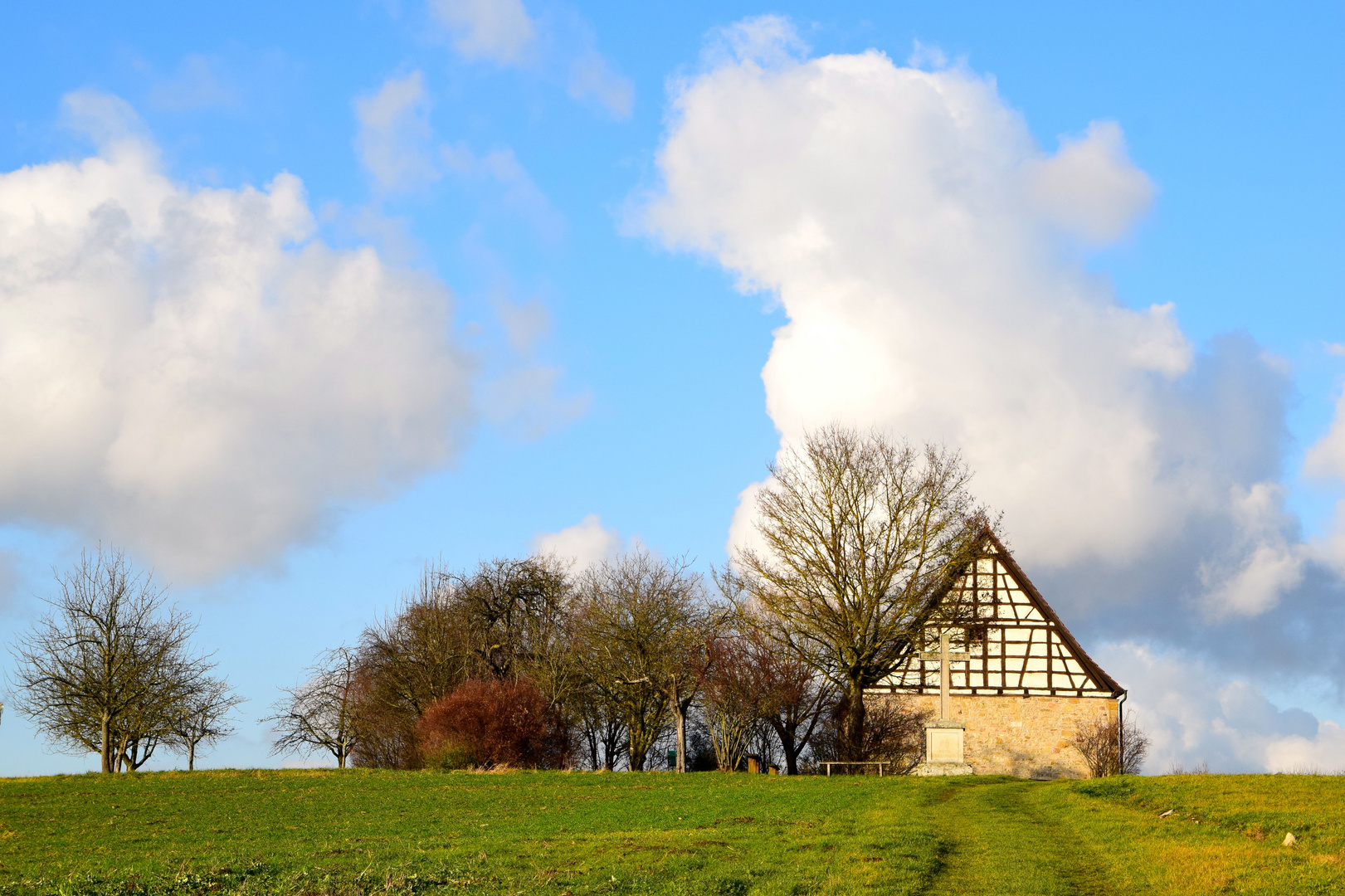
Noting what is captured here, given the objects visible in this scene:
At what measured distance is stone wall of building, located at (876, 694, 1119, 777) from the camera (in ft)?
137

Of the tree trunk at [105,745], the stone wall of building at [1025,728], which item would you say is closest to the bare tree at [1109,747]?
the stone wall of building at [1025,728]

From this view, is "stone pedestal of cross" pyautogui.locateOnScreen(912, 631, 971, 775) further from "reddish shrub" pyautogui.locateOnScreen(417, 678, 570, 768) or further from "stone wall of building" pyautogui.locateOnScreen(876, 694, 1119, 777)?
"reddish shrub" pyautogui.locateOnScreen(417, 678, 570, 768)

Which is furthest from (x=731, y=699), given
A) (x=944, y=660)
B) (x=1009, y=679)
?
(x=1009, y=679)

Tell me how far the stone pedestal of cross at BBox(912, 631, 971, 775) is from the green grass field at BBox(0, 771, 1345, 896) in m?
8.55

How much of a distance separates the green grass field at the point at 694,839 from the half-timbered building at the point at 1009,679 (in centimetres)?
1190

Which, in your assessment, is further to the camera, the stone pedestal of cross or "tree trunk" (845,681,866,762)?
"tree trunk" (845,681,866,762)

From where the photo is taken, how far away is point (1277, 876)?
14.2 metres

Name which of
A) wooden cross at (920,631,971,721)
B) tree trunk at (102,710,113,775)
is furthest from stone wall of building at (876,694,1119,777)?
tree trunk at (102,710,113,775)

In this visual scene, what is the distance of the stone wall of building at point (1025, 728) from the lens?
1644 inches

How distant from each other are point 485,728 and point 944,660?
17.5 m

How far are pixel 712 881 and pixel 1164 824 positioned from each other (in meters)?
9.64

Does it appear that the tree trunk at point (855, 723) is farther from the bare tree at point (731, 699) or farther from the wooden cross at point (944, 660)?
the wooden cross at point (944, 660)

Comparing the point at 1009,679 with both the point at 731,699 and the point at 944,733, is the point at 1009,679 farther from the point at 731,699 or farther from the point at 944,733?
the point at 731,699

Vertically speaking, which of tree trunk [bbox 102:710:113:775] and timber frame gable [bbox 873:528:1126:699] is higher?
timber frame gable [bbox 873:528:1126:699]
